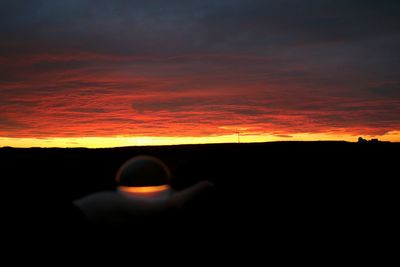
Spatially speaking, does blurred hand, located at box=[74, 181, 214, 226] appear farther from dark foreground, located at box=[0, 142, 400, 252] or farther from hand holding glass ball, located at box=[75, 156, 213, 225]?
dark foreground, located at box=[0, 142, 400, 252]

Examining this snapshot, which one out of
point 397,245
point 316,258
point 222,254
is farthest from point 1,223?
point 397,245

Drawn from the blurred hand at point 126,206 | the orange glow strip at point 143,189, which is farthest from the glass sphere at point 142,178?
the blurred hand at point 126,206

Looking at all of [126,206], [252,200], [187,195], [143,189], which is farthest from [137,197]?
[252,200]

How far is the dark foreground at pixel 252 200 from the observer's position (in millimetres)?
12875

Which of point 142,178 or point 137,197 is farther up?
point 142,178

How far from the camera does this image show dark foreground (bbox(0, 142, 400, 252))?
12.9 m

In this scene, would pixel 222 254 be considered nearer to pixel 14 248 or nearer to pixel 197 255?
pixel 197 255

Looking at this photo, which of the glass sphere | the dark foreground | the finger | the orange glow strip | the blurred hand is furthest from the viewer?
the glass sphere

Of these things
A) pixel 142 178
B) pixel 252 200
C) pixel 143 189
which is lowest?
pixel 252 200

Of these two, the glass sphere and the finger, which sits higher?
the glass sphere

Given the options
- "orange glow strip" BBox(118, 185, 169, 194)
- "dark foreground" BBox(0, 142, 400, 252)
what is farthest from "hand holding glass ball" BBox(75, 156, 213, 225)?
"dark foreground" BBox(0, 142, 400, 252)

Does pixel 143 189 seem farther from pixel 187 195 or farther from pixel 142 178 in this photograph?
pixel 187 195

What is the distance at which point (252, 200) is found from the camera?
17.8 metres

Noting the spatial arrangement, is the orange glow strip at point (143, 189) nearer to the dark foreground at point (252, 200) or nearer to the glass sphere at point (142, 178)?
the glass sphere at point (142, 178)
